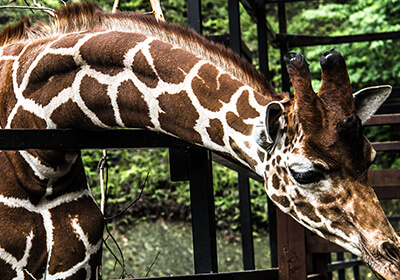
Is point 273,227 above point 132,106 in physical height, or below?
below

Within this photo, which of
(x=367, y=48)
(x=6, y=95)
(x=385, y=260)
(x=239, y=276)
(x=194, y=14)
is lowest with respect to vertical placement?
(x=239, y=276)

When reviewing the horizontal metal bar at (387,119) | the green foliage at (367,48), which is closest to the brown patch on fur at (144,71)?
the horizontal metal bar at (387,119)

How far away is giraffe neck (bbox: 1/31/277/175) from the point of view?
229 cm

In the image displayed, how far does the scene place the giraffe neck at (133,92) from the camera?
229cm

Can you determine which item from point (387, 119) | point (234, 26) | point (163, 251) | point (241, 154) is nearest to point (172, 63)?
point (241, 154)

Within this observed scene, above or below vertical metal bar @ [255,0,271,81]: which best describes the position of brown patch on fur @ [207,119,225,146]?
below

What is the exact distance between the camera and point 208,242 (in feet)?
9.64

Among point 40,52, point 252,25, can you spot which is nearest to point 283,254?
point 40,52

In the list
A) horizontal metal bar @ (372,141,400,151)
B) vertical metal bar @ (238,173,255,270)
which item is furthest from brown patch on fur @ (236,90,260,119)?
horizontal metal bar @ (372,141,400,151)

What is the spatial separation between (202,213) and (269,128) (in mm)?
975

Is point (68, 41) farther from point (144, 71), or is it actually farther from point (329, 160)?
point (329, 160)

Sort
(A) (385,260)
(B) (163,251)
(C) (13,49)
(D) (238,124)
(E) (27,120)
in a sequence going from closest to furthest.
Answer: (A) (385,260) → (D) (238,124) → (E) (27,120) → (C) (13,49) → (B) (163,251)

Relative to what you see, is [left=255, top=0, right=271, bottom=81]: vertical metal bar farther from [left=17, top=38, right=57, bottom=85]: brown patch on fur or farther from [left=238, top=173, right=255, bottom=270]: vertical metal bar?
[left=17, top=38, right=57, bottom=85]: brown patch on fur

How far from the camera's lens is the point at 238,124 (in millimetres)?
2260
